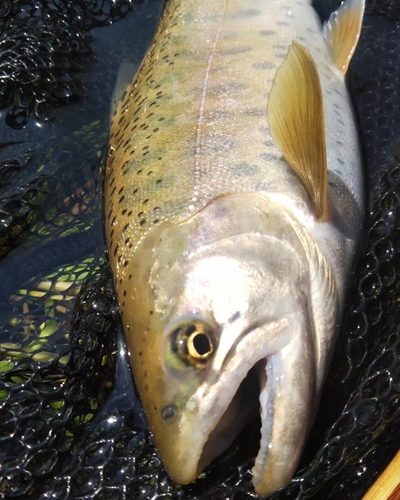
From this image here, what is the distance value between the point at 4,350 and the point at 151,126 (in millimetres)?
1201

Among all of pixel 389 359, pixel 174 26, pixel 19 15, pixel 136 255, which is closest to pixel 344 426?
pixel 389 359

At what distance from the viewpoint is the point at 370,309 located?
7.54 ft

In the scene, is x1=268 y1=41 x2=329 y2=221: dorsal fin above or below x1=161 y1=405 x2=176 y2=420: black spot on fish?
above

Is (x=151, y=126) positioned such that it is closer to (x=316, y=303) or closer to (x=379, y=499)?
(x=316, y=303)

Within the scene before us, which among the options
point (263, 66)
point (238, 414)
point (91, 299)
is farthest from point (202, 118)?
point (238, 414)

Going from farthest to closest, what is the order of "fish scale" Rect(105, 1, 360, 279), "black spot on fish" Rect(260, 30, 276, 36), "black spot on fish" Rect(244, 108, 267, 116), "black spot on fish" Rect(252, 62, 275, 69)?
"black spot on fish" Rect(260, 30, 276, 36), "black spot on fish" Rect(252, 62, 275, 69), "black spot on fish" Rect(244, 108, 267, 116), "fish scale" Rect(105, 1, 360, 279)

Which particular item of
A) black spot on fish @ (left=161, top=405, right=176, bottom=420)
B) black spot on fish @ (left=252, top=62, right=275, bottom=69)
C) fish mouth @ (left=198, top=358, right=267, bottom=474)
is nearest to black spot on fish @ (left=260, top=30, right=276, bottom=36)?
black spot on fish @ (left=252, top=62, right=275, bottom=69)

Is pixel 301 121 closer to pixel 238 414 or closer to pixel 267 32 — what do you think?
pixel 267 32

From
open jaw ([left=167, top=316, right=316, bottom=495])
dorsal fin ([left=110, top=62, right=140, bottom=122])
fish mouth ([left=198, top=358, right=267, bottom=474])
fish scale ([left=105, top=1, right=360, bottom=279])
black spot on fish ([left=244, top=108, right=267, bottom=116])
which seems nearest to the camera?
open jaw ([left=167, top=316, right=316, bottom=495])

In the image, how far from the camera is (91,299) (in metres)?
2.42

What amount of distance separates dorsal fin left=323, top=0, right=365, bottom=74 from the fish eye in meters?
1.72

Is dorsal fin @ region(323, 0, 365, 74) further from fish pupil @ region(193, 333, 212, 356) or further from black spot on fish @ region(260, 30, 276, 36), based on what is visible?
fish pupil @ region(193, 333, 212, 356)

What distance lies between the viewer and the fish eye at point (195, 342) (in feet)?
6.00

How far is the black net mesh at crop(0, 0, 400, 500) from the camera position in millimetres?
1988
